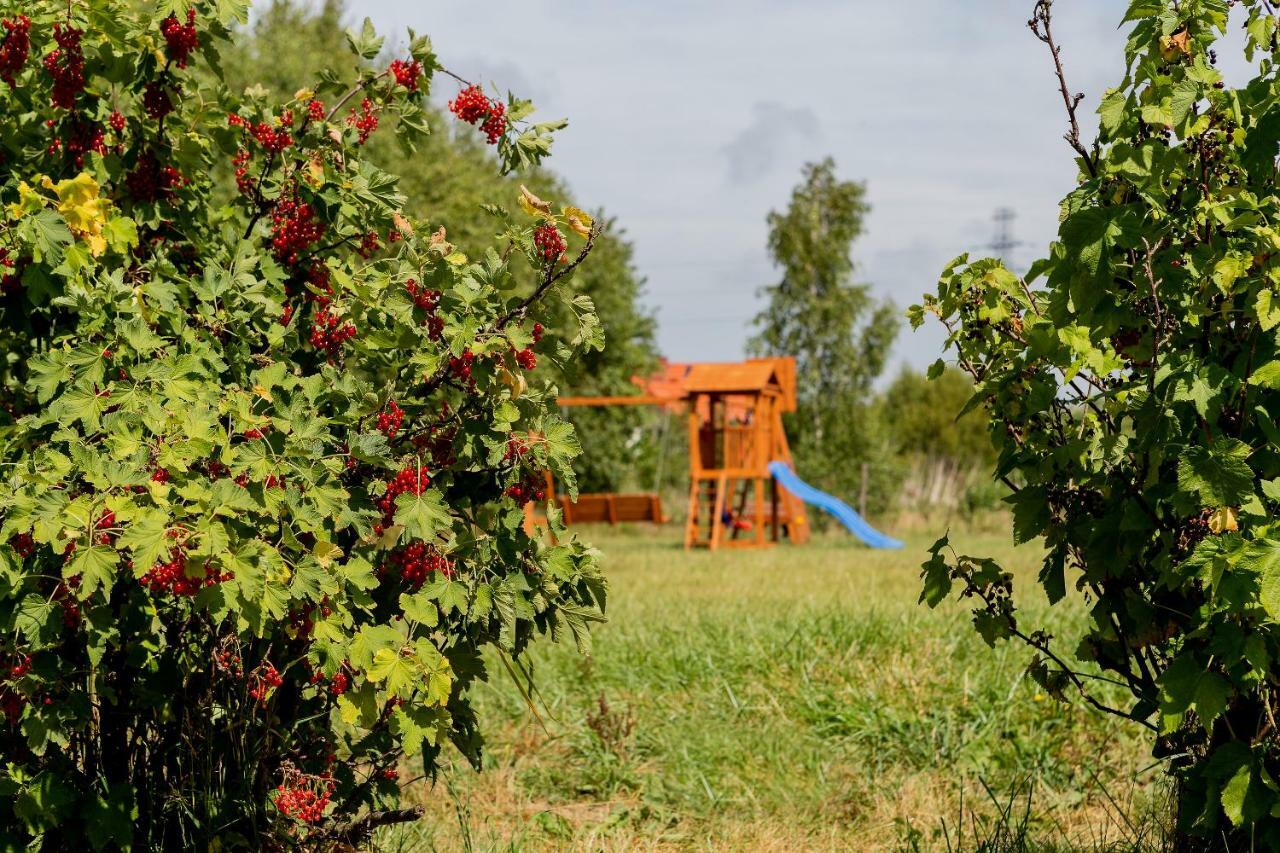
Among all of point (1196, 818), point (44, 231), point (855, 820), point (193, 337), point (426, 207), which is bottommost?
point (855, 820)

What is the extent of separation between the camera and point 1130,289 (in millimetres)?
2893

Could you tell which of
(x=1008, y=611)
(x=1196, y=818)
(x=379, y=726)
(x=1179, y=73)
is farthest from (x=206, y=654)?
(x=1179, y=73)

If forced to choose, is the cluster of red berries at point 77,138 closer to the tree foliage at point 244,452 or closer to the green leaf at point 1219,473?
the tree foliage at point 244,452

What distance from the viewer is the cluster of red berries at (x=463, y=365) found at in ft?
9.19

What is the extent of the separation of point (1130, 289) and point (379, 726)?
6.72 ft

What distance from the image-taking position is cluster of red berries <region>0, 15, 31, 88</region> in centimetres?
328

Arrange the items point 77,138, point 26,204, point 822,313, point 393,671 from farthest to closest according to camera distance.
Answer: point 822,313 → point 77,138 → point 26,204 → point 393,671

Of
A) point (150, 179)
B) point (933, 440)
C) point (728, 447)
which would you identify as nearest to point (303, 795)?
point (150, 179)

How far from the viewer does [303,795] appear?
2.84 m

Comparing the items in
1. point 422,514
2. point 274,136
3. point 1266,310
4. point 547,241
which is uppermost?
point 274,136

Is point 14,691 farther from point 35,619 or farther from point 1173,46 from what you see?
point 1173,46

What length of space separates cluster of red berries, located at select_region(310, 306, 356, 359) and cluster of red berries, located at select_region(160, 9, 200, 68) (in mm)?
853

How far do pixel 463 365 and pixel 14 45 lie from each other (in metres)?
1.54

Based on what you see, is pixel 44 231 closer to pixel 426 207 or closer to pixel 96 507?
pixel 96 507
